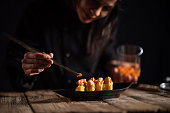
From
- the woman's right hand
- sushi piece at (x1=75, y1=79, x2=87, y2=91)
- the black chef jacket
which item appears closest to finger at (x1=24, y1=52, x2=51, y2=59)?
the woman's right hand

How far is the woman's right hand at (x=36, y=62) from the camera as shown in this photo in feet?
3.88

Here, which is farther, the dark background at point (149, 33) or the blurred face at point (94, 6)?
the dark background at point (149, 33)

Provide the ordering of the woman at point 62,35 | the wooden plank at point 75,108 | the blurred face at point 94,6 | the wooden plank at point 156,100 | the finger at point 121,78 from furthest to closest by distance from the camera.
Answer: the woman at point 62,35, the finger at point 121,78, the blurred face at point 94,6, the wooden plank at point 156,100, the wooden plank at point 75,108

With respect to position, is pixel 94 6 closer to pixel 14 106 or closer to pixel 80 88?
pixel 80 88

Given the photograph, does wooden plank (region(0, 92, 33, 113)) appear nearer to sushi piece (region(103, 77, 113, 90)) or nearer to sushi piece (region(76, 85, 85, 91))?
sushi piece (region(76, 85, 85, 91))

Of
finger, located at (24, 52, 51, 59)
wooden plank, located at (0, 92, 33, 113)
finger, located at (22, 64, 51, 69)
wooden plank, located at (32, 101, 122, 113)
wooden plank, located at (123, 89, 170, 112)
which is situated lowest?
wooden plank, located at (123, 89, 170, 112)

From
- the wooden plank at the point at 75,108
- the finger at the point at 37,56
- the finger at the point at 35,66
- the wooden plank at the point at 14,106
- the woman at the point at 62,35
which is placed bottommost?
the wooden plank at the point at 75,108

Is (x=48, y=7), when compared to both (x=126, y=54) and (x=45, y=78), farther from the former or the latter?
(x=126, y=54)

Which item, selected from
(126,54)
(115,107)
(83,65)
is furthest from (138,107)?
(83,65)

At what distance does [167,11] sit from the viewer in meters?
3.73

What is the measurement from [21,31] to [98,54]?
37.2 inches

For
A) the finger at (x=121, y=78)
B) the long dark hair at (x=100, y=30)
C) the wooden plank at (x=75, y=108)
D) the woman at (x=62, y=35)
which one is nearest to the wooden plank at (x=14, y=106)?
the wooden plank at (x=75, y=108)

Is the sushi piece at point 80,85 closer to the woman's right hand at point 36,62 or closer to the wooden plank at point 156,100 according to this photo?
the woman's right hand at point 36,62

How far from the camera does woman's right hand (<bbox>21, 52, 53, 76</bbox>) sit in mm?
1182
